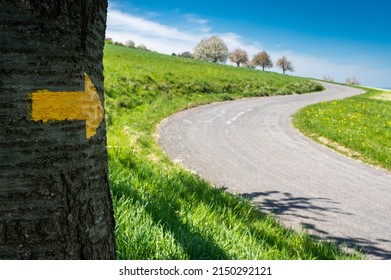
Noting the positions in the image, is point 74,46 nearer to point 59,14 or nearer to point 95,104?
point 59,14

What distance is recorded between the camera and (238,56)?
99.7 metres

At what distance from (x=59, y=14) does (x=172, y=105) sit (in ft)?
49.1

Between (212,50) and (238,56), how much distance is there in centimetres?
1019

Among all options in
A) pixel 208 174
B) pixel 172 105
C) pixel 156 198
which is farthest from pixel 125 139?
pixel 172 105

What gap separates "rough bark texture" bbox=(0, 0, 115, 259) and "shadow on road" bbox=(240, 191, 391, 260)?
4144 mm

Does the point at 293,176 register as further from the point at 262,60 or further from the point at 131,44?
the point at 262,60

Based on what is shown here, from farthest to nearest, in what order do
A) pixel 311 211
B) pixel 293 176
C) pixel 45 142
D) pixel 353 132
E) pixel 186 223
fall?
pixel 353 132, pixel 293 176, pixel 311 211, pixel 186 223, pixel 45 142

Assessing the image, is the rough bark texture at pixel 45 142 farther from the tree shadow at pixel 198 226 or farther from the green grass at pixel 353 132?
the green grass at pixel 353 132

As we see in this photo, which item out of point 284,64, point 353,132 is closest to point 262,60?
point 284,64

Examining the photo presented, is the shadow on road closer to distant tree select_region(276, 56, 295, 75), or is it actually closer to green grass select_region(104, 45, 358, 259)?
green grass select_region(104, 45, 358, 259)

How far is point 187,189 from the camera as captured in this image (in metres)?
4.97

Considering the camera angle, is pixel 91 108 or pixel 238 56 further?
pixel 238 56

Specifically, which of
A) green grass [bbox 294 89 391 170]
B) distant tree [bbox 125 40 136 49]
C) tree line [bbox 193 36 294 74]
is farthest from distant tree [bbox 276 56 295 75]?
green grass [bbox 294 89 391 170]

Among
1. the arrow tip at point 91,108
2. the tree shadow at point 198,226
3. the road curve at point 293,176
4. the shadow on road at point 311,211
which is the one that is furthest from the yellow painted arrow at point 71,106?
the road curve at point 293,176
